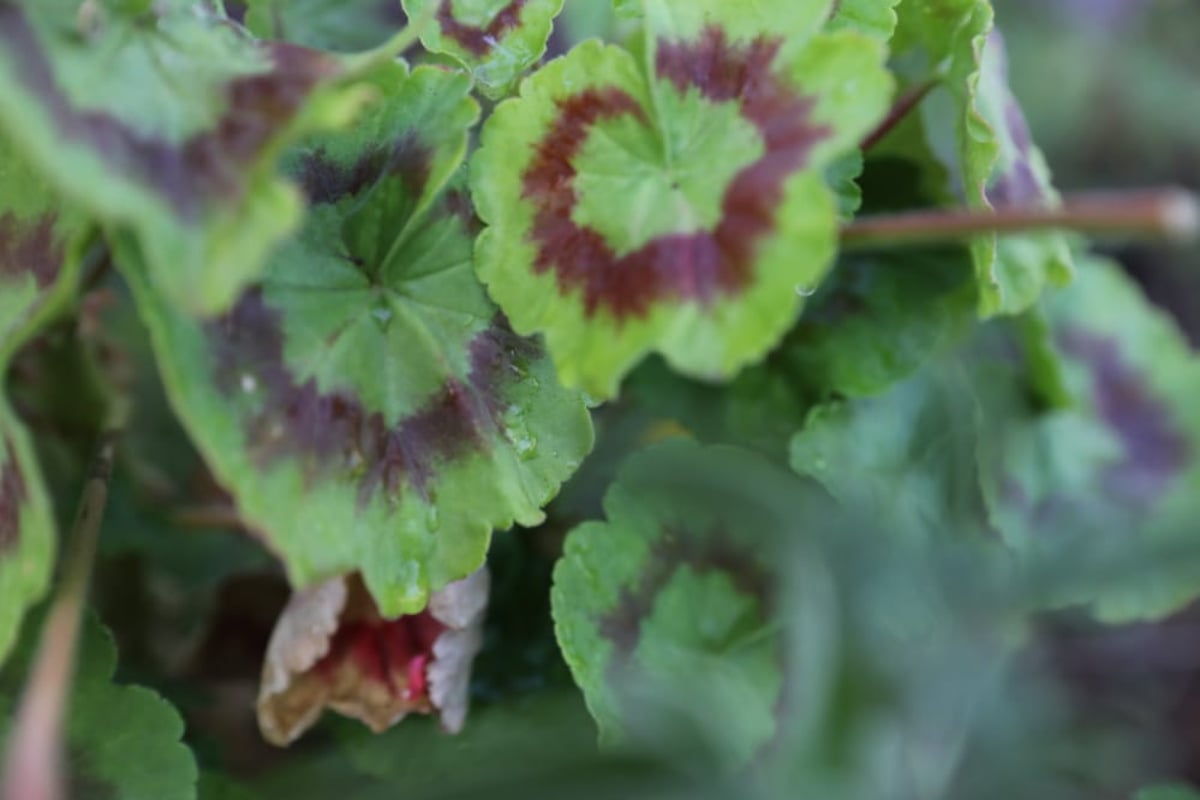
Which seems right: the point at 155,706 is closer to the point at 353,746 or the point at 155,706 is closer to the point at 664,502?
the point at 353,746

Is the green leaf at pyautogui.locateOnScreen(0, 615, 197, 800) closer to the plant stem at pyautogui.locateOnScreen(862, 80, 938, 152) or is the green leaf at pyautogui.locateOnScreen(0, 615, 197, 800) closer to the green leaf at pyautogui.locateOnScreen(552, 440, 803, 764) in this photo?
the green leaf at pyautogui.locateOnScreen(552, 440, 803, 764)

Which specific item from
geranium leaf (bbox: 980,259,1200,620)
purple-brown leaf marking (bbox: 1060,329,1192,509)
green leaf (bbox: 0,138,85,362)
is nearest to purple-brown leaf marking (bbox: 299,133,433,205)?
green leaf (bbox: 0,138,85,362)

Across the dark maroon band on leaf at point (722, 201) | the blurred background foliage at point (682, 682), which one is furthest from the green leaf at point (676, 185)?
the blurred background foliage at point (682, 682)

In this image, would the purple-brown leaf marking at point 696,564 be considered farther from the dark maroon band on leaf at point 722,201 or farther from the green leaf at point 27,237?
the green leaf at point 27,237

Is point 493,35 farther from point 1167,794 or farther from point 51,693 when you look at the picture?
point 1167,794

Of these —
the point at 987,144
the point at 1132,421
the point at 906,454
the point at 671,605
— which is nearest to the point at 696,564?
the point at 671,605
